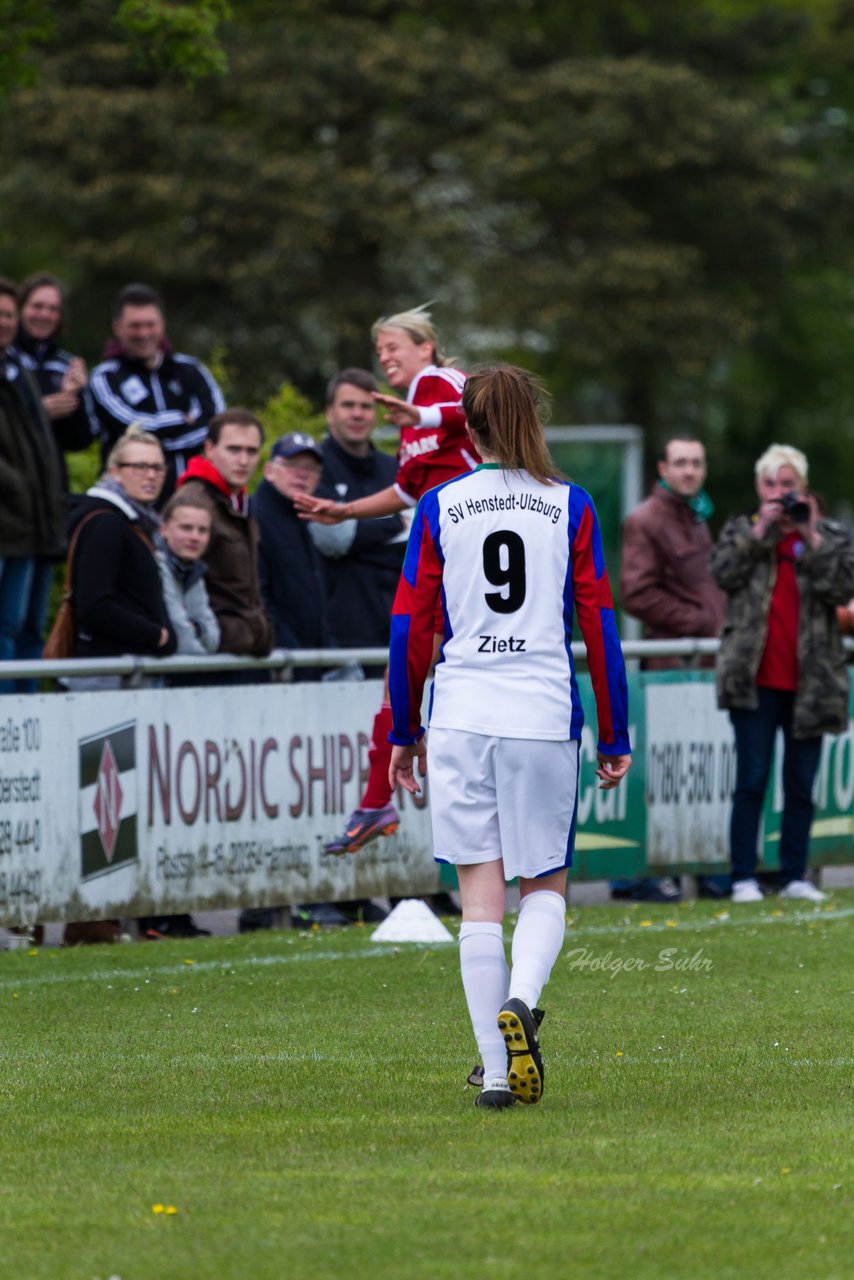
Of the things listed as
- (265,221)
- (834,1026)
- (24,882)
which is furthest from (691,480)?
(265,221)

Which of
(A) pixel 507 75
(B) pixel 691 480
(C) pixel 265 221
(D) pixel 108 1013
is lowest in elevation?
(D) pixel 108 1013

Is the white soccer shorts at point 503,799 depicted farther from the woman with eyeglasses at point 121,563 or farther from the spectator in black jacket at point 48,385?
the spectator in black jacket at point 48,385

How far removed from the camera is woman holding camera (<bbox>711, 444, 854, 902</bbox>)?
12.4 m

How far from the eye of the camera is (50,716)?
10.7 m

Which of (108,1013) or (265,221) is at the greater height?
(265,221)

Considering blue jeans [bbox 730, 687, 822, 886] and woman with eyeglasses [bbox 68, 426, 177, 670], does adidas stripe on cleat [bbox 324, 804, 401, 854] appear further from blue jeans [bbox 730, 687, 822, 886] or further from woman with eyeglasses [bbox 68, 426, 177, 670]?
blue jeans [bbox 730, 687, 822, 886]

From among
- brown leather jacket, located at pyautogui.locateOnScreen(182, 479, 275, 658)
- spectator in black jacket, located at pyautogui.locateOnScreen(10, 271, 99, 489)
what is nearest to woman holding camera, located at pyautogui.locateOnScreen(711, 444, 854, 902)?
brown leather jacket, located at pyautogui.locateOnScreen(182, 479, 275, 658)

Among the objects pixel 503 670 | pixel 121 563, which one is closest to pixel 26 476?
pixel 121 563

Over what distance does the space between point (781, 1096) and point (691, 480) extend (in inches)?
286

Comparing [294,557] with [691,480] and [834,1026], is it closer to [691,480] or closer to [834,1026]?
[691,480]

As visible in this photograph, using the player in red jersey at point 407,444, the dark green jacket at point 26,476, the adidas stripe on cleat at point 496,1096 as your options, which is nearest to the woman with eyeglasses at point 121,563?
the dark green jacket at point 26,476

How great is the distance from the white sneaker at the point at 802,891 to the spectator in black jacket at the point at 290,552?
2.84 m

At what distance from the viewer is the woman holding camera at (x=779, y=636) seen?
1244 centimetres

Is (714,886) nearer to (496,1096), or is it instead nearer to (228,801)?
(228,801)
